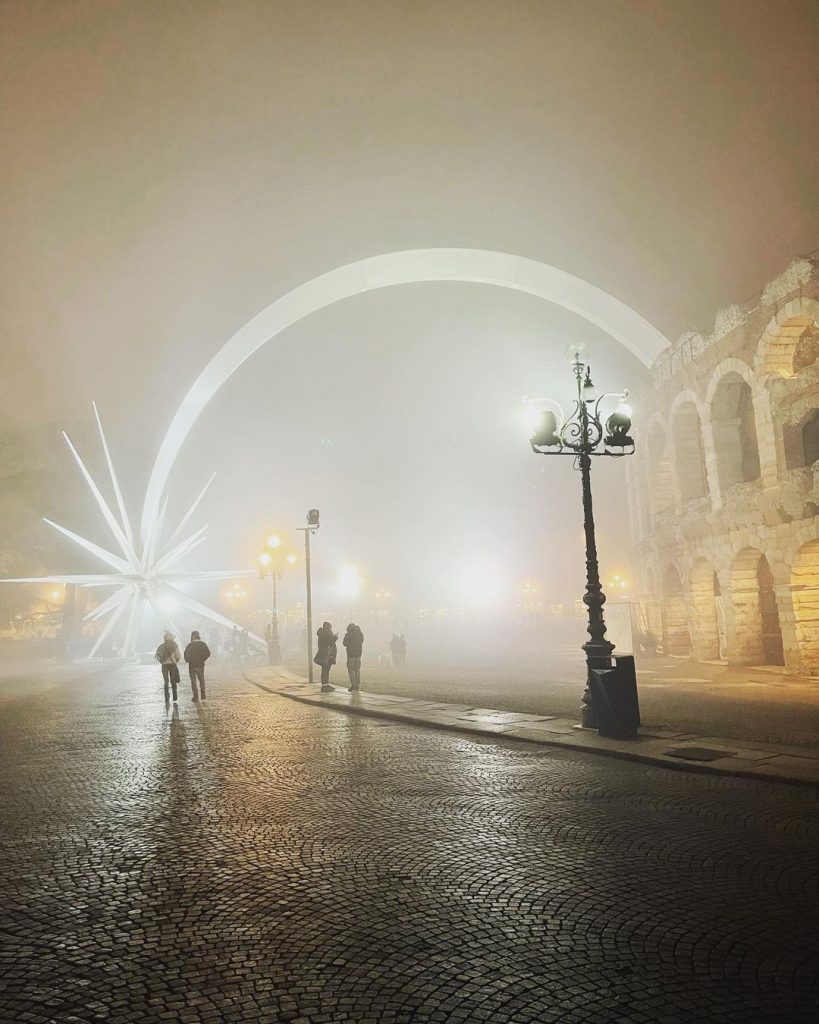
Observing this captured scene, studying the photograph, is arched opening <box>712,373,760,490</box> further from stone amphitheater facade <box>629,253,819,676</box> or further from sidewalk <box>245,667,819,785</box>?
sidewalk <box>245,667,819,785</box>

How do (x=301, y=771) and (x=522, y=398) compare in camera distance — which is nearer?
(x=301, y=771)

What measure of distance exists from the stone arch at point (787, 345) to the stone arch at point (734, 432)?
351cm

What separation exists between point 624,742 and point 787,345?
18388 millimetres

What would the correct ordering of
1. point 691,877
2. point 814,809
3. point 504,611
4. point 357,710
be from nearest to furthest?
point 691,877 < point 814,809 < point 357,710 < point 504,611

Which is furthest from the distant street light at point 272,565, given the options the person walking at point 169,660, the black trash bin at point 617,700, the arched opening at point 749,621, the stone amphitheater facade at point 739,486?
the black trash bin at point 617,700

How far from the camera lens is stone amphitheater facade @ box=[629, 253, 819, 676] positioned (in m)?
21.0

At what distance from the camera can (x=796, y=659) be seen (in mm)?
21047

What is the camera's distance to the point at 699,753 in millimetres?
8945

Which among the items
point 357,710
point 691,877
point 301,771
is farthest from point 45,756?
point 691,877

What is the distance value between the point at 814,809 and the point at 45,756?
35.3ft

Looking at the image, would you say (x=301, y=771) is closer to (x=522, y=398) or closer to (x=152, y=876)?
(x=152, y=876)

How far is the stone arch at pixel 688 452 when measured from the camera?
3017 centimetres

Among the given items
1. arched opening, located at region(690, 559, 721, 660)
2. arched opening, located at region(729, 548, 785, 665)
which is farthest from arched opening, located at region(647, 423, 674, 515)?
arched opening, located at region(729, 548, 785, 665)

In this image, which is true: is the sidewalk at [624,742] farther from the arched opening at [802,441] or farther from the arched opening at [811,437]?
the arched opening at [811,437]
